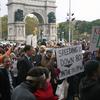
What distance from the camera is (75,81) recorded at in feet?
28.9

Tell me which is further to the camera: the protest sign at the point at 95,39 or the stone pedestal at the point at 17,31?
the stone pedestal at the point at 17,31

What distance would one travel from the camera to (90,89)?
5.30 m

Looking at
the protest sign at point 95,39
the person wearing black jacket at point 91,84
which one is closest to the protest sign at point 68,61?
the protest sign at point 95,39

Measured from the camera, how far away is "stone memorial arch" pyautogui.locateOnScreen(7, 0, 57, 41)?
90750 millimetres

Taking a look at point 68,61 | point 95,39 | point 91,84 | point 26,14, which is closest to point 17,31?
point 26,14

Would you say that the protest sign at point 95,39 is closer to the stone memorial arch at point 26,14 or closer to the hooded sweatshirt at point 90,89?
the hooded sweatshirt at point 90,89

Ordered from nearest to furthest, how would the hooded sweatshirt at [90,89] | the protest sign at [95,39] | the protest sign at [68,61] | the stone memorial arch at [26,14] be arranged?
the hooded sweatshirt at [90,89] < the protest sign at [68,61] < the protest sign at [95,39] < the stone memorial arch at [26,14]

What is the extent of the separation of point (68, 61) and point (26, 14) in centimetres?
8699

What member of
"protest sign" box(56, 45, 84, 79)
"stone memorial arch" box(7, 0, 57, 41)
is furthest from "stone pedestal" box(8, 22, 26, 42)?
"protest sign" box(56, 45, 84, 79)

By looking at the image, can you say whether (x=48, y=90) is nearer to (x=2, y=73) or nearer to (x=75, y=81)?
(x=2, y=73)

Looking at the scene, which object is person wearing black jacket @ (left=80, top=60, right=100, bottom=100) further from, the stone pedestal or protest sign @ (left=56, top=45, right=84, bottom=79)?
the stone pedestal

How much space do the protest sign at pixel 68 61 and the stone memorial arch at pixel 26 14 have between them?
81.7 meters

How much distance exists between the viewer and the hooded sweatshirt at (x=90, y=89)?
17.2 feet

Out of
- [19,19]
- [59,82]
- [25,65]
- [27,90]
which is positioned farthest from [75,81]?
[19,19]
